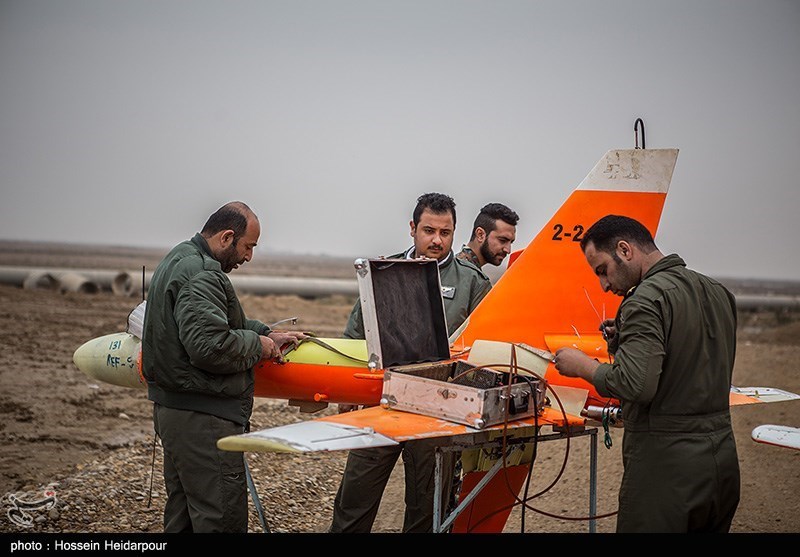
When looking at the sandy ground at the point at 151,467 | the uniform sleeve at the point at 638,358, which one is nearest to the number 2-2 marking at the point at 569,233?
the uniform sleeve at the point at 638,358

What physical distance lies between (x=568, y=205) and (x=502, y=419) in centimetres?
153

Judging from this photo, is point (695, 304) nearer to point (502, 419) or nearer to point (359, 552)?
point (502, 419)

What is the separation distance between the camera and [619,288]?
3.62m

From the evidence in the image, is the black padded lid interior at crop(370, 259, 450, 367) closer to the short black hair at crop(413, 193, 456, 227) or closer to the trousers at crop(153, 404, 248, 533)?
the short black hair at crop(413, 193, 456, 227)

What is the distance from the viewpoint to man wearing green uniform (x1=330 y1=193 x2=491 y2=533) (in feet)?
15.6

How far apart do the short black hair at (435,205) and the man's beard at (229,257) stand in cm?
136

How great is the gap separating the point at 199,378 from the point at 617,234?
214cm

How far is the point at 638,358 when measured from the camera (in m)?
3.29

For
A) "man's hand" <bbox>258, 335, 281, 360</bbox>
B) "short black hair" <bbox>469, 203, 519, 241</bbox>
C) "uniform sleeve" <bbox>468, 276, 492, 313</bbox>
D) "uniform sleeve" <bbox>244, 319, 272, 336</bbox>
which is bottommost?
"man's hand" <bbox>258, 335, 281, 360</bbox>

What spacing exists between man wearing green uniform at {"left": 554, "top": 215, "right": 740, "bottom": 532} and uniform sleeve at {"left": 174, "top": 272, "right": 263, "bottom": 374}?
1.69 metres

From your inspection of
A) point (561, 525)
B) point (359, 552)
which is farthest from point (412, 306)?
point (561, 525)

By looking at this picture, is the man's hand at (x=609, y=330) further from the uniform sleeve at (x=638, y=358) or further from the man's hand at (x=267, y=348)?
the man's hand at (x=267, y=348)

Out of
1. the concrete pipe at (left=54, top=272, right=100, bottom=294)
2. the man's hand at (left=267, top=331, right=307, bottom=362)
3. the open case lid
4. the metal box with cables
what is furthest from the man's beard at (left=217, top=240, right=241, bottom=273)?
the concrete pipe at (left=54, top=272, right=100, bottom=294)

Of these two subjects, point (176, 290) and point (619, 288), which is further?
point (176, 290)
